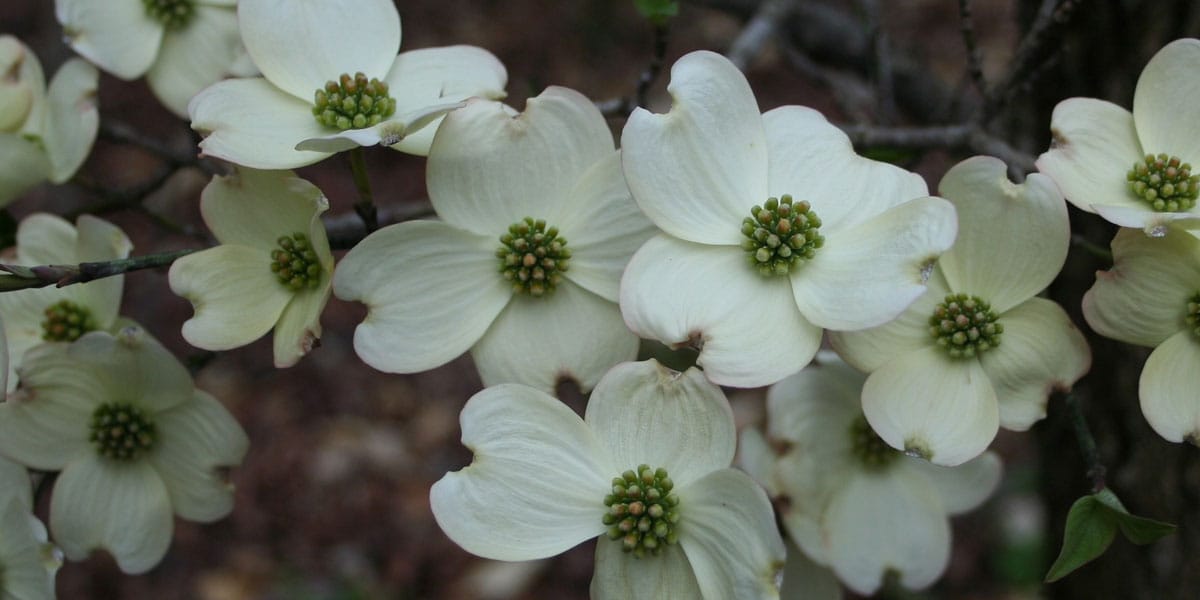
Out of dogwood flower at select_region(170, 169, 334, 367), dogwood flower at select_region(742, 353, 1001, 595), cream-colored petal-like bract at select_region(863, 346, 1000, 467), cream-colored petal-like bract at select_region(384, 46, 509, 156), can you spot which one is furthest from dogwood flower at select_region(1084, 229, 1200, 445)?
dogwood flower at select_region(170, 169, 334, 367)

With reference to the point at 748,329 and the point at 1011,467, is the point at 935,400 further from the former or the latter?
the point at 1011,467

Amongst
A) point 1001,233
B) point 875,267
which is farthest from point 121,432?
point 1001,233

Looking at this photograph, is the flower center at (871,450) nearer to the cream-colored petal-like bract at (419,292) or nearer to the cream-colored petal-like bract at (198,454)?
the cream-colored petal-like bract at (419,292)

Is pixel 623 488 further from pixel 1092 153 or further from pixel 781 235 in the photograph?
pixel 1092 153

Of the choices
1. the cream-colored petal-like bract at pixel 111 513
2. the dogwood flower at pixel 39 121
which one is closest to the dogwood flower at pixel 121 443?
the cream-colored petal-like bract at pixel 111 513

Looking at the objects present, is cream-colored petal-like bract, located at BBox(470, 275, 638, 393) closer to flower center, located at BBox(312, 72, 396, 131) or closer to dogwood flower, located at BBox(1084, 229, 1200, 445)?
flower center, located at BBox(312, 72, 396, 131)

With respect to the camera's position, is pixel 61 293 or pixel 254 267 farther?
pixel 61 293
